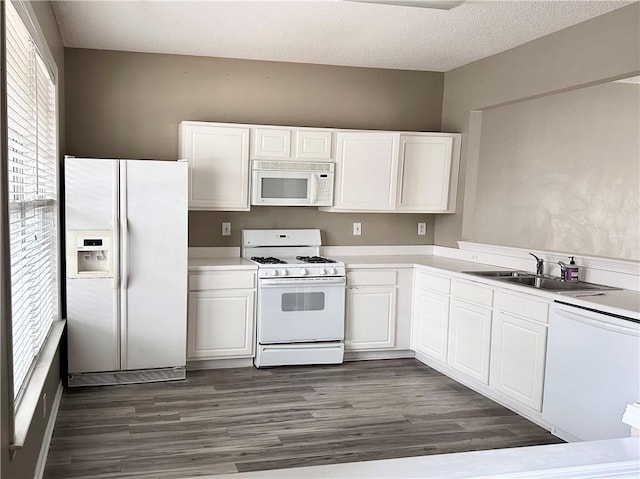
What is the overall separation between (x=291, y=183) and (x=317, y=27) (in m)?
1.32

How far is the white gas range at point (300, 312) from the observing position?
15.4 ft

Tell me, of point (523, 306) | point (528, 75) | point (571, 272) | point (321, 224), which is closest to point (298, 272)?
point (321, 224)

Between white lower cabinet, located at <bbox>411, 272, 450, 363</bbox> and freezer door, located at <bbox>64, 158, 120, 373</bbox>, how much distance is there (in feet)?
7.70

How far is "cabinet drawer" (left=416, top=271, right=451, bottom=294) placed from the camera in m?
4.63

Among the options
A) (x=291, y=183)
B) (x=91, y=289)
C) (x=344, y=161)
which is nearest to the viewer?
(x=91, y=289)

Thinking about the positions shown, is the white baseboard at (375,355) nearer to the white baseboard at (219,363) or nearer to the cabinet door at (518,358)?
the white baseboard at (219,363)

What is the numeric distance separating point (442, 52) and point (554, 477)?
4.09 metres

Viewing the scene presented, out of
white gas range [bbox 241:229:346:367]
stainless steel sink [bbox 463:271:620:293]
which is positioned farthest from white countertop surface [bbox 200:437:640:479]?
white gas range [bbox 241:229:346:367]

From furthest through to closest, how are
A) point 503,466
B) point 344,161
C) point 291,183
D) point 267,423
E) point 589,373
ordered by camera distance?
1. point 344,161
2. point 291,183
3. point 267,423
4. point 589,373
5. point 503,466

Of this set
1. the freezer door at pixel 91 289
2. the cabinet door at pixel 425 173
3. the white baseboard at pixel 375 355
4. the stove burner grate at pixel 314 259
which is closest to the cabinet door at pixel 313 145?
the cabinet door at pixel 425 173

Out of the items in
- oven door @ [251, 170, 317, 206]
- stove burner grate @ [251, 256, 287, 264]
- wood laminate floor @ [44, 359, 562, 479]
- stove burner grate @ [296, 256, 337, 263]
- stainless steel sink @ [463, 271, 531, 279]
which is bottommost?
wood laminate floor @ [44, 359, 562, 479]

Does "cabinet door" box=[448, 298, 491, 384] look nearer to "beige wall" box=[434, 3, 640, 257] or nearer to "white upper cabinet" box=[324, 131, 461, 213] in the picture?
"beige wall" box=[434, 3, 640, 257]

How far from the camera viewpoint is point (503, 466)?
1198mm

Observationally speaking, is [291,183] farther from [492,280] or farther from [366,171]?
[492,280]
